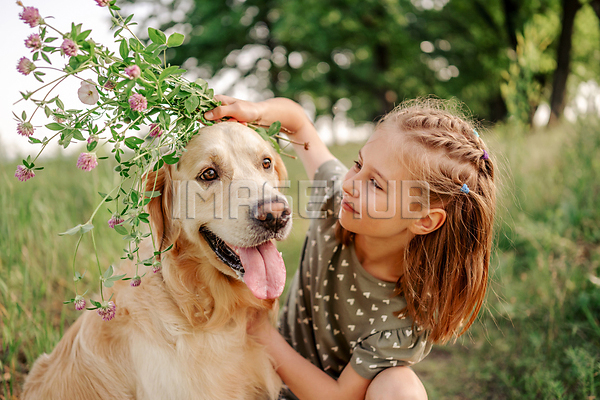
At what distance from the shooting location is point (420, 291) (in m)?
2.12

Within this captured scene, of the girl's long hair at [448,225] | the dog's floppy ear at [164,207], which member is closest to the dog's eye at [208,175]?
the dog's floppy ear at [164,207]

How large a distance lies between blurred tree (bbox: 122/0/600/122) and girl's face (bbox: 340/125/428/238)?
11591 millimetres

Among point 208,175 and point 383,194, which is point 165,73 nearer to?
point 208,175

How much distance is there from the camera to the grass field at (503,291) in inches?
99.5

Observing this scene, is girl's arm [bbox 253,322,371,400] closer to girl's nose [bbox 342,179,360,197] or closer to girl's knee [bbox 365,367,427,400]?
girl's knee [bbox 365,367,427,400]

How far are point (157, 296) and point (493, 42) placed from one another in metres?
15.9

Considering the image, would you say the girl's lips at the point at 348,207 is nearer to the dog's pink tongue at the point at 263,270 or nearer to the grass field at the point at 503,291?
the dog's pink tongue at the point at 263,270

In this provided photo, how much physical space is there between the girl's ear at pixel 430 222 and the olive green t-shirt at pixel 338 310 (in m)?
0.37

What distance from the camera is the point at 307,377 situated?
82.0 inches

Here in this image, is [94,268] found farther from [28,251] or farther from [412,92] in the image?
[412,92]

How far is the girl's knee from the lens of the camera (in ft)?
6.24

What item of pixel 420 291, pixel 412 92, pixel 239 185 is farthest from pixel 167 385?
pixel 412 92

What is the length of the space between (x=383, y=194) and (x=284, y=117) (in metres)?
0.82

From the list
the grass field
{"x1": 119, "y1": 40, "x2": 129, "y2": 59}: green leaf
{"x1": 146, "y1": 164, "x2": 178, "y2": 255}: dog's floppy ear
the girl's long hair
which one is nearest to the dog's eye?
{"x1": 146, "y1": 164, "x2": 178, "y2": 255}: dog's floppy ear
